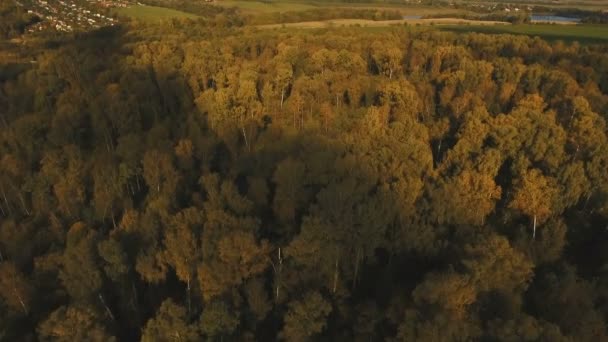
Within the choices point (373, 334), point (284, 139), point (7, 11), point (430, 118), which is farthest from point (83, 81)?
point (7, 11)

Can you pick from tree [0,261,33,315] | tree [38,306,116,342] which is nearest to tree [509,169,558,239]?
tree [38,306,116,342]

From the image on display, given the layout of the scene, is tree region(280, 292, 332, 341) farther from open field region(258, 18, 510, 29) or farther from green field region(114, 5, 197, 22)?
green field region(114, 5, 197, 22)

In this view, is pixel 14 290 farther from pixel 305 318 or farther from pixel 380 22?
pixel 380 22

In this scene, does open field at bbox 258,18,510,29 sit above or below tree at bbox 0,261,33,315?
above

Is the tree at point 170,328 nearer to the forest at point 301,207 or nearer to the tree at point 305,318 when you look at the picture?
the forest at point 301,207

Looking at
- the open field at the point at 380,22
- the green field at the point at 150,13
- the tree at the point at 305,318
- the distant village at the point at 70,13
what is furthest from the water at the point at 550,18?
the tree at the point at 305,318

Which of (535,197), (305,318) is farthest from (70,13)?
(535,197)
